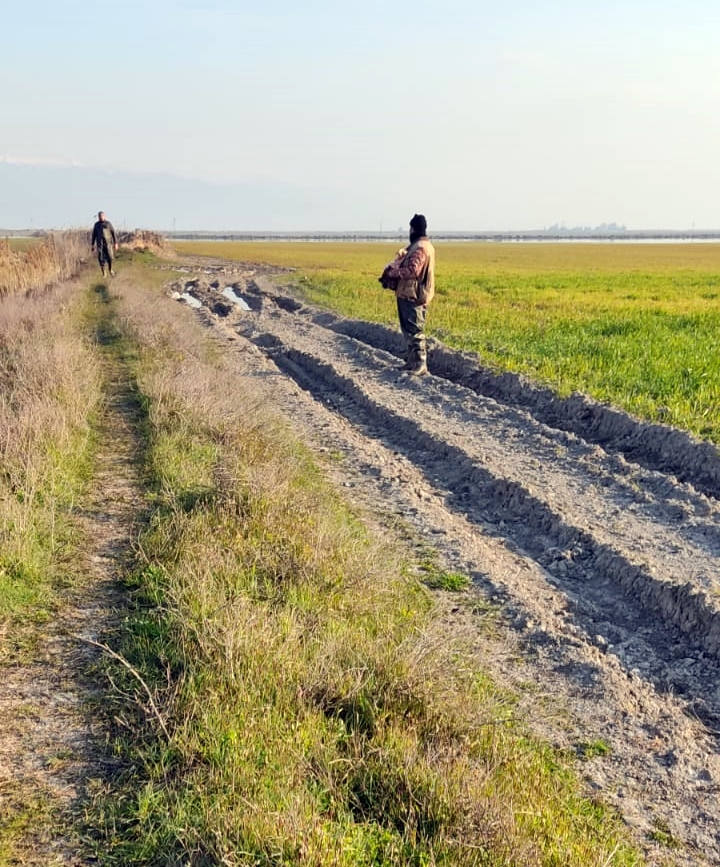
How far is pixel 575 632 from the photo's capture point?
16.3 feet

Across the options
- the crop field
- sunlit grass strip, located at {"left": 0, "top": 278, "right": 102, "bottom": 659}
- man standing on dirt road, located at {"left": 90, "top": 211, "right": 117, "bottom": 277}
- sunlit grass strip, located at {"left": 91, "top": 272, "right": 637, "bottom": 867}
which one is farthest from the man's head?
man standing on dirt road, located at {"left": 90, "top": 211, "right": 117, "bottom": 277}

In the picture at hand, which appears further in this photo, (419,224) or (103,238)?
(103,238)

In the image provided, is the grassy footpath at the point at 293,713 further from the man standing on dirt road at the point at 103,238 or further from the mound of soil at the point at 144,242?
the mound of soil at the point at 144,242

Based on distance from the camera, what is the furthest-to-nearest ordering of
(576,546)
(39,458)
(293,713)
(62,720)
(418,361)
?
Answer: (418,361) → (39,458) → (576,546) → (62,720) → (293,713)

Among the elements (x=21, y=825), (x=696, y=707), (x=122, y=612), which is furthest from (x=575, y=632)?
(x=21, y=825)

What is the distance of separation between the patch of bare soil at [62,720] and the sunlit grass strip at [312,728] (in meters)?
0.16

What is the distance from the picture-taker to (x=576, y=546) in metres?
6.21

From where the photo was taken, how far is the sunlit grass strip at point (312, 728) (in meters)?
2.83

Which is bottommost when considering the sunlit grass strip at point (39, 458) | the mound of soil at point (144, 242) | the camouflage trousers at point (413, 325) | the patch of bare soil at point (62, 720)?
the patch of bare soil at point (62, 720)

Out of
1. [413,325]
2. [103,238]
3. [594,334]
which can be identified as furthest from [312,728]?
[103,238]

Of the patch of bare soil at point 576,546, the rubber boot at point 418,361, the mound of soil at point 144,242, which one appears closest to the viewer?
the patch of bare soil at point 576,546

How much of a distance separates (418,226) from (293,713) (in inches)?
399

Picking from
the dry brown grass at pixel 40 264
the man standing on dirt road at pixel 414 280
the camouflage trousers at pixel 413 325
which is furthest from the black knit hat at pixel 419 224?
the dry brown grass at pixel 40 264

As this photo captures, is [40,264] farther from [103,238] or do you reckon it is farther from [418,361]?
[418,361]
